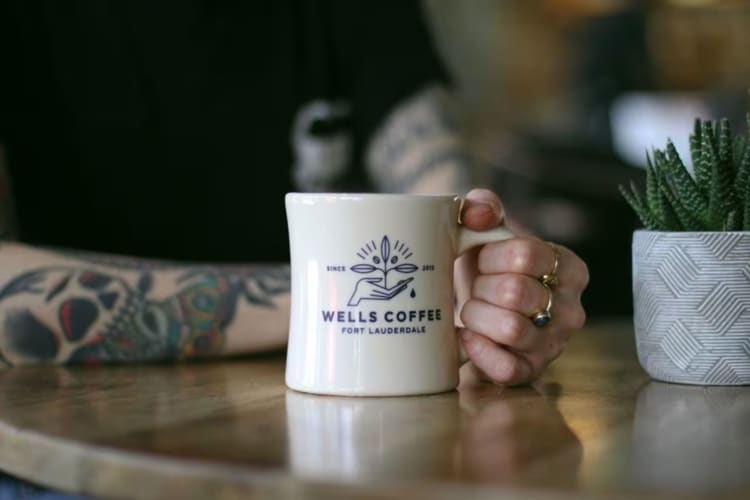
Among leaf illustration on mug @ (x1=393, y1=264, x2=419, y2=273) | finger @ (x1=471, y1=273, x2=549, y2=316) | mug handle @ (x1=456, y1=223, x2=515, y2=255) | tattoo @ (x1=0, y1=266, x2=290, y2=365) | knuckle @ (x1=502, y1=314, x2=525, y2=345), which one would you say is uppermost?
mug handle @ (x1=456, y1=223, x2=515, y2=255)

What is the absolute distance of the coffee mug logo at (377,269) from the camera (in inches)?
29.6

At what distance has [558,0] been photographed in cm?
481

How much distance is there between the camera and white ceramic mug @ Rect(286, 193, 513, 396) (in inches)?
29.6

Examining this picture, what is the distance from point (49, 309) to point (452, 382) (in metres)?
0.46

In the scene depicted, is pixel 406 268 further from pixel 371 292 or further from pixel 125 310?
pixel 125 310

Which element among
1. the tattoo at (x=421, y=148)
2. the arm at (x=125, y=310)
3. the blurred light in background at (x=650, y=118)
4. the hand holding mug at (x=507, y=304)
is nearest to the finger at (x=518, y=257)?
the hand holding mug at (x=507, y=304)

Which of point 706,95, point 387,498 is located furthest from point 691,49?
point 387,498

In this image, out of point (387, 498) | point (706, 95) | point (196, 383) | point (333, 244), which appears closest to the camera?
point (387, 498)

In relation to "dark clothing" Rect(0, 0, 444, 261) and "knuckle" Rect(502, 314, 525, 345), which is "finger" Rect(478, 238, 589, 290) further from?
"dark clothing" Rect(0, 0, 444, 261)

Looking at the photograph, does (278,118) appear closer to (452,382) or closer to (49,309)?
(49,309)

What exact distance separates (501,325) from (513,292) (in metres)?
0.03

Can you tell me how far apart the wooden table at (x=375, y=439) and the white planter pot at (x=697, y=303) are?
0.07ft

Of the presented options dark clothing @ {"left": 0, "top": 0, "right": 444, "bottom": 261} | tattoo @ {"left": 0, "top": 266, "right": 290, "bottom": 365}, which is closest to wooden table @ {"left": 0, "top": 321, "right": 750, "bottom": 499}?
tattoo @ {"left": 0, "top": 266, "right": 290, "bottom": 365}

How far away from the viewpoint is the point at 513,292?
2.67 feet
